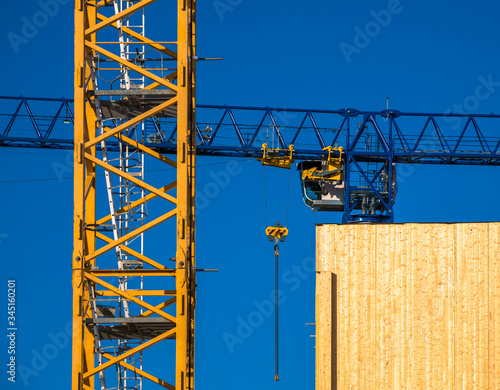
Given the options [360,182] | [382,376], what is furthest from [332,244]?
[360,182]

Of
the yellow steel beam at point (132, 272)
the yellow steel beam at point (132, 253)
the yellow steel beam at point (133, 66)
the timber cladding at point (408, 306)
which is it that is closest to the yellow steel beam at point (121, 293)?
the yellow steel beam at point (132, 272)

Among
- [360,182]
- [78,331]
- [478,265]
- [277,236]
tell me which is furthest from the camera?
[360,182]

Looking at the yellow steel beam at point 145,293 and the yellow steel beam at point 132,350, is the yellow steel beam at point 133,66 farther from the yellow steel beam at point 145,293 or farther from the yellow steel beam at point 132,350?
the yellow steel beam at point 132,350

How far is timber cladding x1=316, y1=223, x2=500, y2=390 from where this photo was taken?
1521 inches

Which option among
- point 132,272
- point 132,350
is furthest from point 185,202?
point 132,350

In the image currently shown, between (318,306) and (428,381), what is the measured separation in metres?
5.71

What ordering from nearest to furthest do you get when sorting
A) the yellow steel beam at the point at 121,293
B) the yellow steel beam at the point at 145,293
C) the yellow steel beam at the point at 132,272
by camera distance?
the yellow steel beam at the point at 132,272, the yellow steel beam at the point at 121,293, the yellow steel beam at the point at 145,293

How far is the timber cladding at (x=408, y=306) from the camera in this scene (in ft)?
127

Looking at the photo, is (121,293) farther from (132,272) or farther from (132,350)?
(132,350)

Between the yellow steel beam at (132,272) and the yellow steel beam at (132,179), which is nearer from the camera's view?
the yellow steel beam at (132,272)

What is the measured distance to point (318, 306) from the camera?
41.3 meters

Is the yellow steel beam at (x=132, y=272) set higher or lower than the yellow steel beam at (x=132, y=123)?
lower

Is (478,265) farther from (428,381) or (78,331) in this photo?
(78,331)

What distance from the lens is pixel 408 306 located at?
131ft
